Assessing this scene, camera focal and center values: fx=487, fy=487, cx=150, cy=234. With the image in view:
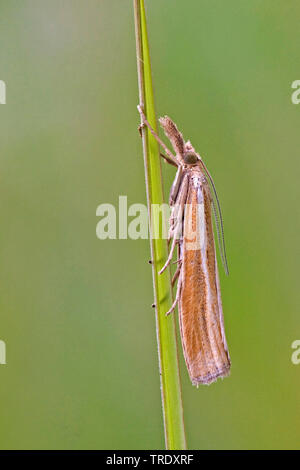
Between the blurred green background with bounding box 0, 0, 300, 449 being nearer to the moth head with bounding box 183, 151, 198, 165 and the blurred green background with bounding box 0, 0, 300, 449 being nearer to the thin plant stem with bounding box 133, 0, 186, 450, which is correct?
the moth head with bounding box 183, 151, 198, 165

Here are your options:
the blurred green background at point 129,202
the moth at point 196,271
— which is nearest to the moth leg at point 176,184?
the moth at point 196,271

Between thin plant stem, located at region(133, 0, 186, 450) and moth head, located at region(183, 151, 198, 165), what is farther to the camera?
moth head, located at region(183, 151, 198, 165)

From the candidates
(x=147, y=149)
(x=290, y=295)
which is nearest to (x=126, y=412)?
(x=290, y=295)

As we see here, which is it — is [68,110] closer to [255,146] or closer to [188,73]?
[188,73]

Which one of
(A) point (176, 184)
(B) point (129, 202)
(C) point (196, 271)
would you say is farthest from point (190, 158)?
(B) point (129, 202)

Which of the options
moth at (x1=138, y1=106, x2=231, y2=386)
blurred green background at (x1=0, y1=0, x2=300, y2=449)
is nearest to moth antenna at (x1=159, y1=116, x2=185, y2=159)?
moth at (x1=138, y1=106, x2=231, y2=386)
